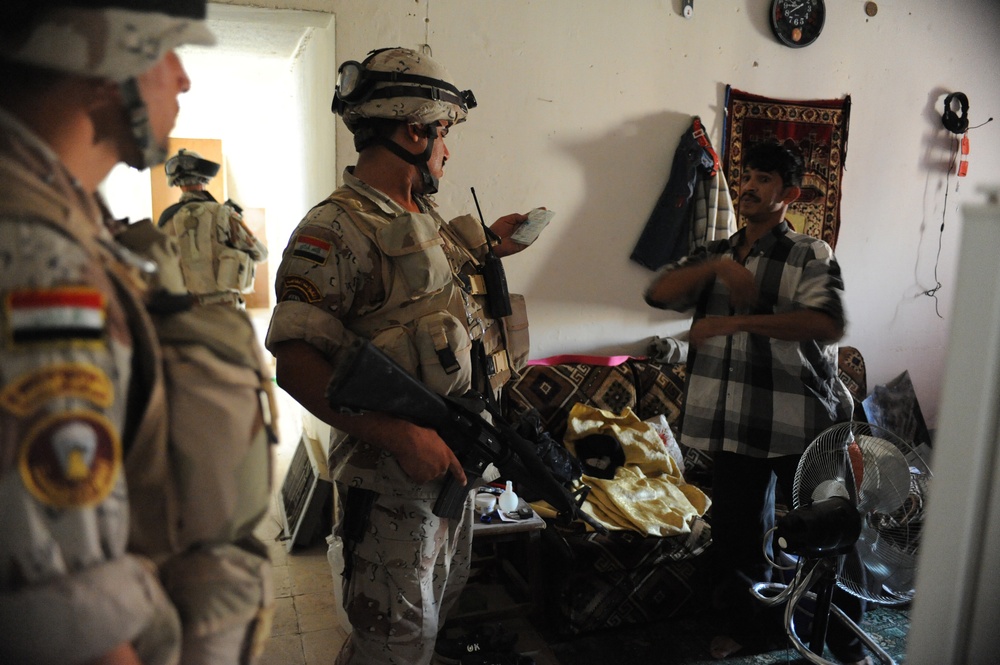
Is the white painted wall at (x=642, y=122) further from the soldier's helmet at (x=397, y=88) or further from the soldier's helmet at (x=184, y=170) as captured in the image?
the soldier's helmet at (x=184, y=170)

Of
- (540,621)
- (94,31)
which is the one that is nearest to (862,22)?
(540,621)

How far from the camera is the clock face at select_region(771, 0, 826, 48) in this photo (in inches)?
133

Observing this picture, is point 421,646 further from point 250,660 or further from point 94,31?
point 94,31

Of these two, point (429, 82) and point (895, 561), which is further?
point (895, 561)

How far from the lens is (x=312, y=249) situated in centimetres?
127

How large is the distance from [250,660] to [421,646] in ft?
2.96

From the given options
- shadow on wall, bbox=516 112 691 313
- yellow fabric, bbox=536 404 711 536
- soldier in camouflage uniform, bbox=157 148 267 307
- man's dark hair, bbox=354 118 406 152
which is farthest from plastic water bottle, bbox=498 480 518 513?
soldier in camouflage uniform, bbox=157 148 267 307

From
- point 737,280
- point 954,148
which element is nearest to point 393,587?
point 737,280

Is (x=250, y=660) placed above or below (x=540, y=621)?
above

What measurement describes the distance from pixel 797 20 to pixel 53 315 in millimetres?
3812

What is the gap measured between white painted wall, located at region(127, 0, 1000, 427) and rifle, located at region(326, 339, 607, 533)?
1.79m

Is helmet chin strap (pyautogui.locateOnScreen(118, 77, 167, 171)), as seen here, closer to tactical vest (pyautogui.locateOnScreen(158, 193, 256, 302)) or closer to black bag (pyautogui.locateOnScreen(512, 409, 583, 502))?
tactical vest (pyautogui.locateOnScreen(158, 193, 256, 302))

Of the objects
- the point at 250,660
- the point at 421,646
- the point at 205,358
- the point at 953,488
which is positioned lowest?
the point at 421,646

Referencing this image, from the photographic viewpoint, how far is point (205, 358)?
1.70ft
